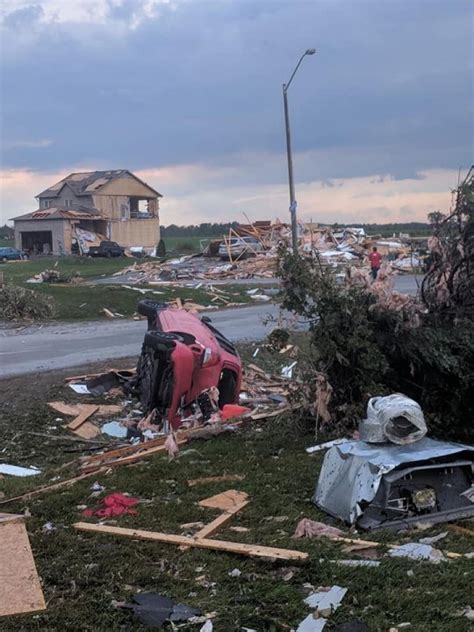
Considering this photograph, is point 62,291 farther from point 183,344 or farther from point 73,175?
point 73,175

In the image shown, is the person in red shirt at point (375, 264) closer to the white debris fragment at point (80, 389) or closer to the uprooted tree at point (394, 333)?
the uprooted tree at point (394, 333)

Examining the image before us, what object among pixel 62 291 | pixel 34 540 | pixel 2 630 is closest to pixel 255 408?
pixel 34 540

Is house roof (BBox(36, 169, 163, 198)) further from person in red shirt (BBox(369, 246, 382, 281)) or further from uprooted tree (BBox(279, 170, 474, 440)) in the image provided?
uprooted tree (BBox(279, 170, 474, 440))

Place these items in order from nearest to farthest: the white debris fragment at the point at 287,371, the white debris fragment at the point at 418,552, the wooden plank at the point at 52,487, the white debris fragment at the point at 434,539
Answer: the white debris fragment at the point at 418,552 → the white debris fragment at the point at 434,539 → the wooden plank at the point at 52,487 → the white debris fragment at the point at 287,371

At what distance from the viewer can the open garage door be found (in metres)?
68.0

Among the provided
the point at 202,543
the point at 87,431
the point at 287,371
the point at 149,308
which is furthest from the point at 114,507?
the point at 287,371

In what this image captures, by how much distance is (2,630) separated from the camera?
377 centimetres

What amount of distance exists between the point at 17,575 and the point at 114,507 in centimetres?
158

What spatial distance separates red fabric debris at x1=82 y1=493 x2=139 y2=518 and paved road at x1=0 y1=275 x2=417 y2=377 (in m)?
6.45

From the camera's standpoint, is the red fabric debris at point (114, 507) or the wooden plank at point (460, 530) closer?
the wooden plank at point (460, 530)

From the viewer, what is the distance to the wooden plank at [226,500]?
232 inches

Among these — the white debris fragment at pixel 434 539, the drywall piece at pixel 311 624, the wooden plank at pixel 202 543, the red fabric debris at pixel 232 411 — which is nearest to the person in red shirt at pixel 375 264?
the red fabric debris at pixel 232 411

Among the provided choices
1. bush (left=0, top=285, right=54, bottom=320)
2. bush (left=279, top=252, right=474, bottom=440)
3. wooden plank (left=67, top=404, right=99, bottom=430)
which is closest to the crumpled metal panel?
bush (left=279, top=252, right=474, bottom=440)

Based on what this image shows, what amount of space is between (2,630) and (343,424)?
4718mm
